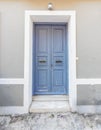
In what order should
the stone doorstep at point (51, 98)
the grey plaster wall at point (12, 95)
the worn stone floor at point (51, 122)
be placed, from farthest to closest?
the stone doorstep at point (51, 98), the grey plaster wall at point (12, 95), the worn stone floor at point (51, 122)

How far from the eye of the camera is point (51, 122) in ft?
11.1

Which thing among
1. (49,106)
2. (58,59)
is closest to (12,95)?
(49,106)

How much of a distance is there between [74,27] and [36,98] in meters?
2.22

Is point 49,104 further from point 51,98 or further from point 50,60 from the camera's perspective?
point 50,60

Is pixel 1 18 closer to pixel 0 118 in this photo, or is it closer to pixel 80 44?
pixel 80 44

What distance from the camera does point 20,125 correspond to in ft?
10.7

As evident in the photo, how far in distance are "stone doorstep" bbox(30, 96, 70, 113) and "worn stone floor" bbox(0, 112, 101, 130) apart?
0.42 feet

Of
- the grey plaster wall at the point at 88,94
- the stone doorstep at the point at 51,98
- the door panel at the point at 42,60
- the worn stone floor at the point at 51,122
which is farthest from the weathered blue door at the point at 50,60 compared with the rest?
the worn stone floor at the point at 51,122

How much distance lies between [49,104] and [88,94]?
1.07 m

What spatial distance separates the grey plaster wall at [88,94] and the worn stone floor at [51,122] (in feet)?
1.12

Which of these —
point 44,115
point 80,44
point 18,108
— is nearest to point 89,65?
point 80,44

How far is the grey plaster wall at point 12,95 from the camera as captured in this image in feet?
12.6

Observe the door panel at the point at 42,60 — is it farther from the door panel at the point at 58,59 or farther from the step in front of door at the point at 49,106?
the step in front of door at the point at 49,106

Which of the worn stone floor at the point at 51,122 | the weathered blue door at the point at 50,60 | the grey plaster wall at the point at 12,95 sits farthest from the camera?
the weathered blue door at the point at 50,60
